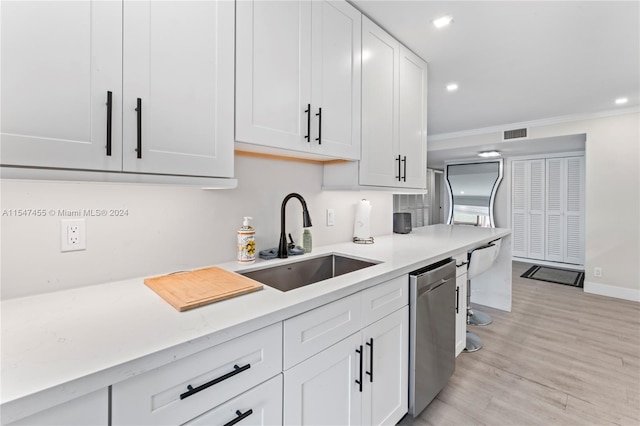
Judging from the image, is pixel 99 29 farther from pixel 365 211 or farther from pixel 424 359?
pixel 424 359

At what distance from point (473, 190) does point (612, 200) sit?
2586 mm

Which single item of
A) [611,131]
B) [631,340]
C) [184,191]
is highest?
[611,131]

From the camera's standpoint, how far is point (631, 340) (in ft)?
8.87

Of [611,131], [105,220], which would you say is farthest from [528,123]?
[105,220]

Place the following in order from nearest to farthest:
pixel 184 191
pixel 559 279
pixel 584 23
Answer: pixel 184 191 → pixel 584 23 → pixel 559 279

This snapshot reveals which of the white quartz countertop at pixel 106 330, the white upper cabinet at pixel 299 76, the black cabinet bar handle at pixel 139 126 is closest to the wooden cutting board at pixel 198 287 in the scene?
the white quartz countertop at pixel 106 330

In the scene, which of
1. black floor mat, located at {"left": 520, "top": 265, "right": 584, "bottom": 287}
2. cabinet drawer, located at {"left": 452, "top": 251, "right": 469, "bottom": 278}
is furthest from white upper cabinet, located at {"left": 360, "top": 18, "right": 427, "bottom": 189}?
black floor mat, located at {"left": 520, "top": 265, "right": 584, "bottom": 287}

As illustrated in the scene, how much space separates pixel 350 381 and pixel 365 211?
48.7 inches

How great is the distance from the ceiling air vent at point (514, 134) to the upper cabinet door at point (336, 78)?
12.2 feet

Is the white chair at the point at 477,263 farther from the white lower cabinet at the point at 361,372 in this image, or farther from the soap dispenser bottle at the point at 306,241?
the soap dispenser bottle at the point at 306,241

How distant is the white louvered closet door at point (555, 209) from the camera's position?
5.42 meters

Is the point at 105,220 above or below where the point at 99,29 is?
below

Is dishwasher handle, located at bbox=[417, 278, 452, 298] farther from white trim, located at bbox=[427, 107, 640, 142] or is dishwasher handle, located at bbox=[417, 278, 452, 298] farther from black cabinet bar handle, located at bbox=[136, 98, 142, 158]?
white trim, located at bbox=[427, 107, 640, 142]

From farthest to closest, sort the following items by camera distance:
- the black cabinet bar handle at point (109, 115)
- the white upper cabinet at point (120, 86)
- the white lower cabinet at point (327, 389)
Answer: the white lower cabinet at point (327, 389)
the black cabinet bar handle at point (109, 115)
the white upper cabinet at point (120, 86)
